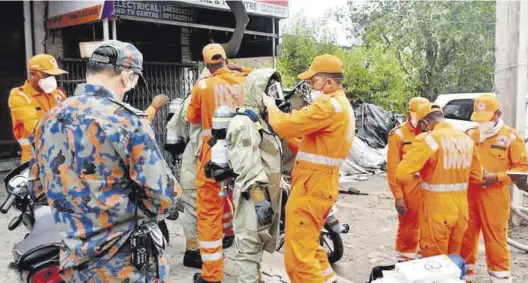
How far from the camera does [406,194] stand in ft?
15.7

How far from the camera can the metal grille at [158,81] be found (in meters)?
7.59

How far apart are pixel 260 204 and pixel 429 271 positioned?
3.84ft

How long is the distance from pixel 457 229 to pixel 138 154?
290 cm

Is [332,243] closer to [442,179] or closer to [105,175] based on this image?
[442,179]

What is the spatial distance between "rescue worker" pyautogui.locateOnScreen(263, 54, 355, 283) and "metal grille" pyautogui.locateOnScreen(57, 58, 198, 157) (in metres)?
4.74

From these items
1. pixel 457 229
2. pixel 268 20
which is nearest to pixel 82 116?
pixel 457 229

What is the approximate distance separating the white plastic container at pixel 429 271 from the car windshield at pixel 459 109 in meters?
8.28

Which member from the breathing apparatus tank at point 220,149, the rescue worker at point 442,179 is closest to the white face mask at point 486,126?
the rescue worker at point 442,179

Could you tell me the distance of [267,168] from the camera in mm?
3605

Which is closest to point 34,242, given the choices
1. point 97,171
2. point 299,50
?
point 97,171

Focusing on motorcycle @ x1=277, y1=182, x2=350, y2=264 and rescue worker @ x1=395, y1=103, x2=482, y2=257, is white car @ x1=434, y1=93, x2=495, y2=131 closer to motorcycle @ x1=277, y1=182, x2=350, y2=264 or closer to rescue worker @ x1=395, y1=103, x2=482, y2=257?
motorcycle @ x1=277, y1=182, x2=350, y2=264

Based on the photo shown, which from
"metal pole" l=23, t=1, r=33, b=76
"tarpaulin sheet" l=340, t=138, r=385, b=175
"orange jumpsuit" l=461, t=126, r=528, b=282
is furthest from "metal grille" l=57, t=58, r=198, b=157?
"orange jumpsuit" l=461, t=126, r=528, b=282

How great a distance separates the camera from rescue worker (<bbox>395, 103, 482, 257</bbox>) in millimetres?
3855

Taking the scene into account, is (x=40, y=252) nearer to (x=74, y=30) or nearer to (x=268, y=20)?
(x=74, y=30)
